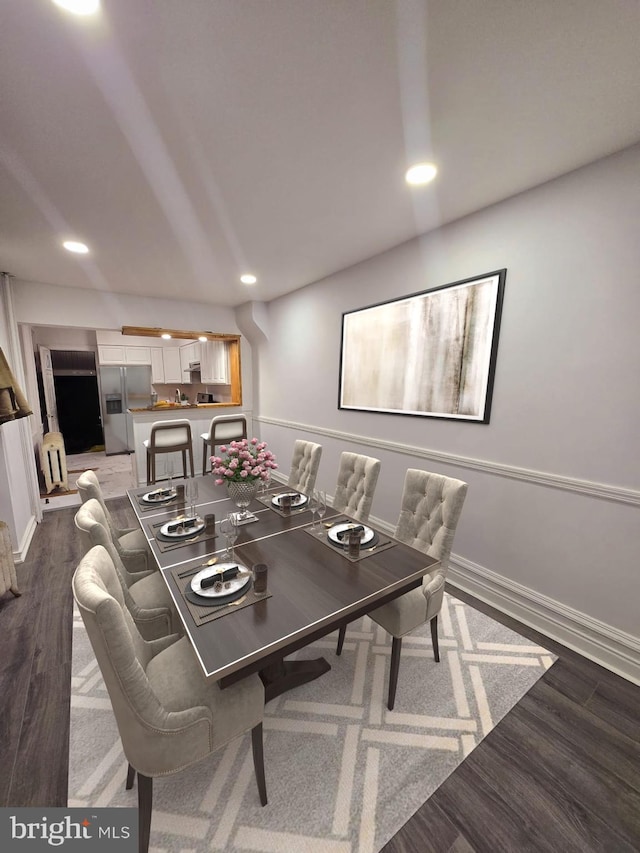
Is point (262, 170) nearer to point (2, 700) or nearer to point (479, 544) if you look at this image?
point (479, 544)

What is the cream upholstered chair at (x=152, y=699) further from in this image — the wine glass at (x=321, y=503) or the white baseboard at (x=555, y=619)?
the white baseboard at (x=555, y=619)

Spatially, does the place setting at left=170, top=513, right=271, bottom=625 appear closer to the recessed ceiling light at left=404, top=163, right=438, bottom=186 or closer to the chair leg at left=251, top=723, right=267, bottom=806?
the chair leg at left=251, top=723, right=267, bottom=806

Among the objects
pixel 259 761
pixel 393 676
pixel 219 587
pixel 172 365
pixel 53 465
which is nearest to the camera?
pixel 259 761

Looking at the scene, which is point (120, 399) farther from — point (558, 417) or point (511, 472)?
point (558, 417)

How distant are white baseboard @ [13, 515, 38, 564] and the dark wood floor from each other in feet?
3.59

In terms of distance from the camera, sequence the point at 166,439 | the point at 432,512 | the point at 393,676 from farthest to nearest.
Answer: the point at 166,439 → the point at 432,512 → the point at 393,676

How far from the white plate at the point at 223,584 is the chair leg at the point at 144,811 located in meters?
0.53

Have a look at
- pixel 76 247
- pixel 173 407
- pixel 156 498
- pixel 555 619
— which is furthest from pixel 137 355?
pixel 555 619

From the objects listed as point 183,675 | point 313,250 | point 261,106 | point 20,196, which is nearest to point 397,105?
point 261,106

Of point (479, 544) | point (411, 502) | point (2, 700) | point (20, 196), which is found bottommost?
point (2, 700)

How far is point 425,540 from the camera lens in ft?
6.30

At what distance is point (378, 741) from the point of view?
143 centimetres

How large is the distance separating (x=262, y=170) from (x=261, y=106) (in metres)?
0.43

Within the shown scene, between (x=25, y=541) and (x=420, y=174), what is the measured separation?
14.1 feet
